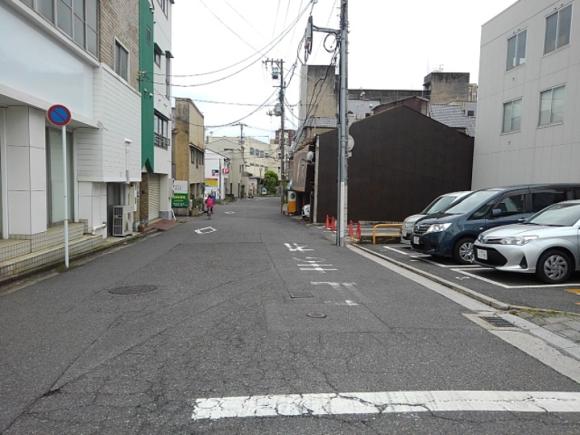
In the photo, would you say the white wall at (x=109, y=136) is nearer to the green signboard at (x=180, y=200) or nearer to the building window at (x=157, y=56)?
the building window at (x=157, y=56)

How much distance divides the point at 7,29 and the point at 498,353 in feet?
33.1

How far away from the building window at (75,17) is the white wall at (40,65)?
379 millimetres

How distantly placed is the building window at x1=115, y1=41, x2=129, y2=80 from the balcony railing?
19.4 ft

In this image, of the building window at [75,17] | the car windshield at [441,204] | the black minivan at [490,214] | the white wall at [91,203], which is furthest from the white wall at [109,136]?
the car windshield at [441,204]

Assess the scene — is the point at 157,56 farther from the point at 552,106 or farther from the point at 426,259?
the point at 552,106

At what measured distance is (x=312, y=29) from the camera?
1589cm

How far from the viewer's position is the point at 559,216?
900cm

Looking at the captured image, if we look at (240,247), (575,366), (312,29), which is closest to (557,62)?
(312,29)

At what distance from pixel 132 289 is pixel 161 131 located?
59.8 ft

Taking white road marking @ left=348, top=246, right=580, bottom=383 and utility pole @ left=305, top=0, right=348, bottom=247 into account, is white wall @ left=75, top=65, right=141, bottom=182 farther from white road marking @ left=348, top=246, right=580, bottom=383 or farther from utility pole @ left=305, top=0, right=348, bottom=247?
white road marking @ left=348, top=246, right=580, bottom=383

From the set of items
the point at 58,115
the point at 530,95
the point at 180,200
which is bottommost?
the point at 180,200

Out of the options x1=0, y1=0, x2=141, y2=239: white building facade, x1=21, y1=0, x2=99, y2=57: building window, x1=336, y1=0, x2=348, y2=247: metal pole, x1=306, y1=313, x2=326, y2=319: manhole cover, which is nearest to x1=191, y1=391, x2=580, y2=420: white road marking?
x1=306, y1=313, x2=326, y2=319: manhole cover

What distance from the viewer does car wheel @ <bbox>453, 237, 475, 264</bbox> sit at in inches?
435

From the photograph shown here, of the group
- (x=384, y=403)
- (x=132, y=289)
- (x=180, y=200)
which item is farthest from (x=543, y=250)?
(x=180, y=200)
